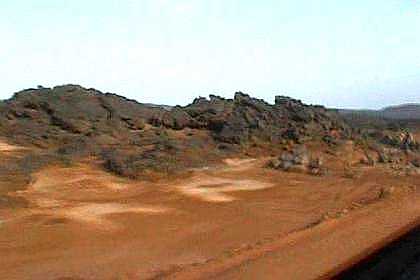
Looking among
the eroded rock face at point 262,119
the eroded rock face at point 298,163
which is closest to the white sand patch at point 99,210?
the eroded rock face at point 298,163

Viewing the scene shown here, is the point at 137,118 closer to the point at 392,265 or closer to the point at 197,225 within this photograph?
the point at 197,225

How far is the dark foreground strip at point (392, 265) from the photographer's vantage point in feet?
21.8

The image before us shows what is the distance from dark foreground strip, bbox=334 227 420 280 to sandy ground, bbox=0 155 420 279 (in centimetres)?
31

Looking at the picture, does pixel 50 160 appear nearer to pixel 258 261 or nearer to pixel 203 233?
pixel 203 233

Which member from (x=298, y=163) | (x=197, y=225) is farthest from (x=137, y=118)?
(x=197, y=225)

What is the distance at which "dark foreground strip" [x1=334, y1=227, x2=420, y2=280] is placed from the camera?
6637mm

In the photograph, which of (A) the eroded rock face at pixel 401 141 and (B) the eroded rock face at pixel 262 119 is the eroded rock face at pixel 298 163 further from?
(A) the eroded rock face at pixel 401 141

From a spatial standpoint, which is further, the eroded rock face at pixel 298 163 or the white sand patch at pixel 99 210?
the eroded rock face at pixel 298 163

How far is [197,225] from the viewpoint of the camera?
10859 millimetres

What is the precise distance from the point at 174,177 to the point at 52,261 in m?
7.42

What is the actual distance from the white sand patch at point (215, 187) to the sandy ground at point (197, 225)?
0.03 meters

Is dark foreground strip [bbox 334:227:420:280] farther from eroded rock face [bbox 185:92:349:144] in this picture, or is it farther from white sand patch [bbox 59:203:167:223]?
eroded rock face [bbox 185:92:349:144]

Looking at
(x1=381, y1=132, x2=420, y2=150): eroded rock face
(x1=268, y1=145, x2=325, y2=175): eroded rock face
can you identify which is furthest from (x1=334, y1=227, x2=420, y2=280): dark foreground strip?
(x1=381, y1=132, x2=420, y2=150): eroded rock face

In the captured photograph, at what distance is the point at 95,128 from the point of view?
21250 millimetres
